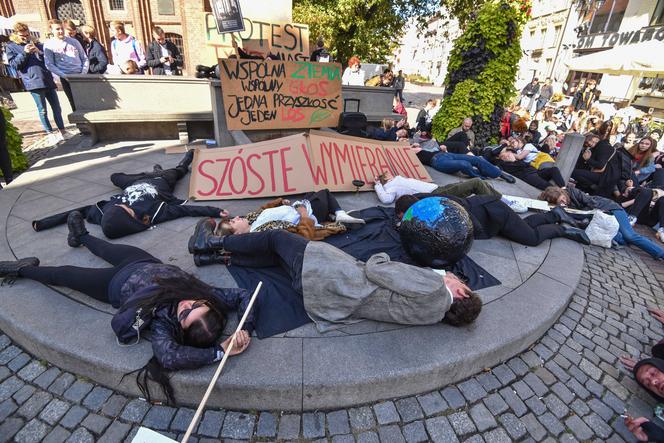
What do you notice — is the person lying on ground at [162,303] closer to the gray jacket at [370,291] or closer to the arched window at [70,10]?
the gray jacket at [370,291]

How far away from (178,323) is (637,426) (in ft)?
9.45

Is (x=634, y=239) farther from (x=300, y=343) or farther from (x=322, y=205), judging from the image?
(x=300, y=343)

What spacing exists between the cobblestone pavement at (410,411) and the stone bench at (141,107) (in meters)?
5.49

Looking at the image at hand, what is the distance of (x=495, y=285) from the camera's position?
10.1 feet

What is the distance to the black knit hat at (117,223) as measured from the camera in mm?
3342

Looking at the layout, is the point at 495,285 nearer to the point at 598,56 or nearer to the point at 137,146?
the point at 137,146

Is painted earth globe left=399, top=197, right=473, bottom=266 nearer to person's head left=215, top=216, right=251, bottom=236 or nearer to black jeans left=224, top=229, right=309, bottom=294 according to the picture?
black jeans left=224, top=229, right=309, bottom=294

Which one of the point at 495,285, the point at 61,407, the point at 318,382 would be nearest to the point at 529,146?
the point at 495,285

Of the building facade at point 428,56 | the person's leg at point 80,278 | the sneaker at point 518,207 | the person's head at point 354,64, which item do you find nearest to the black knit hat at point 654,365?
the sneaker at point 518,207

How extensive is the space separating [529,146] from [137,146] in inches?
326

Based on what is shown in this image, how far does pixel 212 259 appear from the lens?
3033 millimetres

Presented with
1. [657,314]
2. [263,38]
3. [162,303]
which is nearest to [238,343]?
[162,303]

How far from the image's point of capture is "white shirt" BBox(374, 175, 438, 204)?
4.57 m

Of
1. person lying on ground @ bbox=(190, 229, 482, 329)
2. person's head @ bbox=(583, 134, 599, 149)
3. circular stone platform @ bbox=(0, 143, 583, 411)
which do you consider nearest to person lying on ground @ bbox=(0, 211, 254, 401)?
circular stone platform @ bbox=(0, 143, 583, 411)
